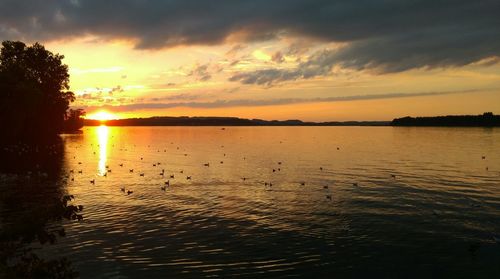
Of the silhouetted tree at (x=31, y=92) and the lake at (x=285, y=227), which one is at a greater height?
the silhouetted tree at (x=31, y=92)

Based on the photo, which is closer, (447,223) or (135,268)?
(135,268)

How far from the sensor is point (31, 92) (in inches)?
2586

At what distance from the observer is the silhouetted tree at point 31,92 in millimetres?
65312

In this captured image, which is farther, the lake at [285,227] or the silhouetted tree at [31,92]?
the silhouetted tree at [31,92]

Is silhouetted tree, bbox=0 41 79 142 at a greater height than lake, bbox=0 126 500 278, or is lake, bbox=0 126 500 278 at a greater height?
silhouetted tree, bbox=0 41 79 142

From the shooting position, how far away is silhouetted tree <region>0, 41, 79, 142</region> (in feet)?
214

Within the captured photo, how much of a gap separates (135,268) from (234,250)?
213 inches

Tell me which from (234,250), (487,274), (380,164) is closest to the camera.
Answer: (487,274)

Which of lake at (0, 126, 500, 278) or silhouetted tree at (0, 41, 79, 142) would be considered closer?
lake at (0, 126, 500, 278)

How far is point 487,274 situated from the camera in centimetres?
1911

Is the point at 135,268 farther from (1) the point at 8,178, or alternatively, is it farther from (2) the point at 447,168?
(2) the point at 447,168

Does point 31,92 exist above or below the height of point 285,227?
above

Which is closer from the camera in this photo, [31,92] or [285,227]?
[285,227]

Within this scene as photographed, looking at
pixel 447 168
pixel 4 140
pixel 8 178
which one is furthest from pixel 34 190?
pixel 447 168
